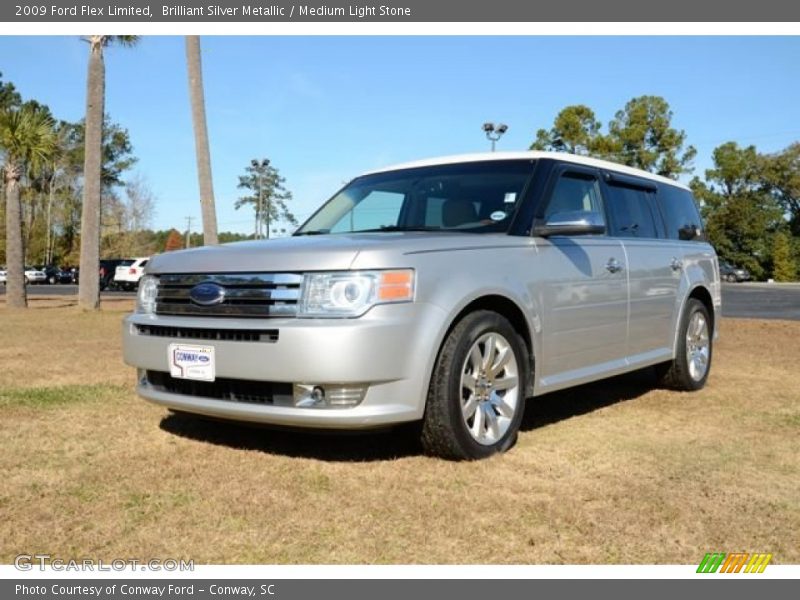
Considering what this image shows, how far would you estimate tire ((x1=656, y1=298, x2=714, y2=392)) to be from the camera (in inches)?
248

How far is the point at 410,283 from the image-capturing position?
365 centimetres

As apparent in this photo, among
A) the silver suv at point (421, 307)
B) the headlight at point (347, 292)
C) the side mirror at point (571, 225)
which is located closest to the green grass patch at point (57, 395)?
the silver suv at point (421, 307)

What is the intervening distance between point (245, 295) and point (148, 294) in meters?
0.89

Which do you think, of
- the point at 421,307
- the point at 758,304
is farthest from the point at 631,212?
the point at 758,304

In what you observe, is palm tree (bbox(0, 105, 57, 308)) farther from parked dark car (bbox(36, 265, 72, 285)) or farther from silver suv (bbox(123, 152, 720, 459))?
parked dark car (bbox(36, 265, 72, 285))

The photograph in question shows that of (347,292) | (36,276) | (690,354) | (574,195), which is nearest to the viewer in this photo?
(347,292)

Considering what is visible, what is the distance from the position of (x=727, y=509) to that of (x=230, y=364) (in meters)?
2.42

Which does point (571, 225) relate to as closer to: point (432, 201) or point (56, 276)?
point (432, 201)

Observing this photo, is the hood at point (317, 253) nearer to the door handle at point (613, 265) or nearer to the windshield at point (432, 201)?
the windshield at point (432, 201)

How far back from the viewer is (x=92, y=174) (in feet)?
53.0

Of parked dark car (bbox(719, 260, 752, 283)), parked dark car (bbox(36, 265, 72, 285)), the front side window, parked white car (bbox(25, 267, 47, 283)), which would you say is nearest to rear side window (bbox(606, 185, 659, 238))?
the front side window

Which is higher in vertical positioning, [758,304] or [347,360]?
[347,360]

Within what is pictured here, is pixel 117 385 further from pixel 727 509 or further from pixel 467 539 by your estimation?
pixel 727 509
